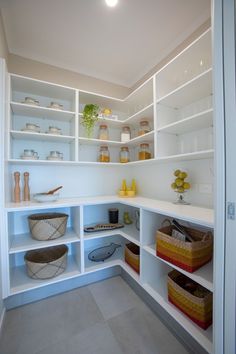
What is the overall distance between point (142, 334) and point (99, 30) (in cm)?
248

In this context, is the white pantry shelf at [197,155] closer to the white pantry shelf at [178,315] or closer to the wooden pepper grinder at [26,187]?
the white pantry shelf at [178,315]

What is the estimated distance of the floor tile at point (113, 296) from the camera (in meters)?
1.47

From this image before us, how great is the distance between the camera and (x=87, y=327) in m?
1.29

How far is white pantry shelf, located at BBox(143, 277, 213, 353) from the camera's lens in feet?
3.24

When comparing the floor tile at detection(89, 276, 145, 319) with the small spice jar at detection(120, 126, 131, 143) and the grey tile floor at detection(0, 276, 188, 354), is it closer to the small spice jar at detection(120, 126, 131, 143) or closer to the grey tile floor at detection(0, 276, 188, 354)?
the grey tile floor at detection(0, 276, 188, 354)

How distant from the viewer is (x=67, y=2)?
4.08 feet

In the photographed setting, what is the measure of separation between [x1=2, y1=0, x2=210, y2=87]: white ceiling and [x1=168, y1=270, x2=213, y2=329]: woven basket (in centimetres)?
208

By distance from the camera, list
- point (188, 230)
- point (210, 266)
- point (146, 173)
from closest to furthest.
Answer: point (210, 266), point (188, 230), point (146, 173)

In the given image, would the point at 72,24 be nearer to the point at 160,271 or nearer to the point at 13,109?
the point at 13,109

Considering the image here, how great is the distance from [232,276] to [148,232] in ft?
2.65

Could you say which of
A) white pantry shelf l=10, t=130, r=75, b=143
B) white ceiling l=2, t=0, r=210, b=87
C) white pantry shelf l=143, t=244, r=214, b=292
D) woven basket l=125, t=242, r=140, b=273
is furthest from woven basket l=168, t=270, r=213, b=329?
white ceiling l=2, t=0, r=210, b=87

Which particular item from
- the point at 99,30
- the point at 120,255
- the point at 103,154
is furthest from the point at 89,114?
the point at 120,255

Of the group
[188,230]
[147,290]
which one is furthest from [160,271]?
[188,230]

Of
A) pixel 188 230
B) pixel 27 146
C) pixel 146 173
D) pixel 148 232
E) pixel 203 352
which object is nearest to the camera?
pixel 203 352
